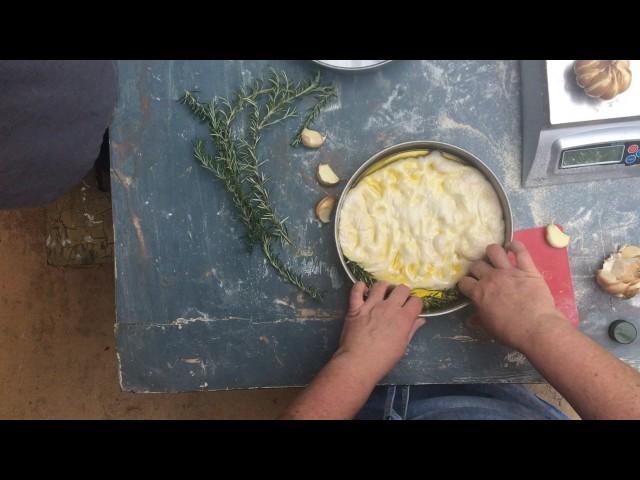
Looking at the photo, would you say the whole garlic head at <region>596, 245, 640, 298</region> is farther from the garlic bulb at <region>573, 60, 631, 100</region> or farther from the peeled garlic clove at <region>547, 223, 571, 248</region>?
the garlic bulb at <region>573, 60, 631, 100</region>

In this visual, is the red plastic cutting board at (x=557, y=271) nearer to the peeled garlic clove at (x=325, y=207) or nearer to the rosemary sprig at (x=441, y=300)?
the rosemary sprig at (x=441, y=300)

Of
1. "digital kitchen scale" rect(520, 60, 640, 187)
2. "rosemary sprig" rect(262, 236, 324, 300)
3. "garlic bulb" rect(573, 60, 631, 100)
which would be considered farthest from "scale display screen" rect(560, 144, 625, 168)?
"rosemary sprig" rect(262, 236, 324, 300)

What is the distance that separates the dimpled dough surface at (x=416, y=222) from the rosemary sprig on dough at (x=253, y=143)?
22 centimetres

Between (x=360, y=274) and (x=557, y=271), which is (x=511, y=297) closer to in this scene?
(x=557, y=271)

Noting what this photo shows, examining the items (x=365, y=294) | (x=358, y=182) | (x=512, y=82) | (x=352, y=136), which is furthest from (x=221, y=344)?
(x=512, y=82)

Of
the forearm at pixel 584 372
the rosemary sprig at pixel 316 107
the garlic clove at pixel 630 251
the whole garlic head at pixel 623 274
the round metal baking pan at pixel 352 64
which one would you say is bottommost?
the forearm at pixel 584 372

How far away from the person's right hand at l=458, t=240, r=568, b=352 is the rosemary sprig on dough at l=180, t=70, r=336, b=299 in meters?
0.46

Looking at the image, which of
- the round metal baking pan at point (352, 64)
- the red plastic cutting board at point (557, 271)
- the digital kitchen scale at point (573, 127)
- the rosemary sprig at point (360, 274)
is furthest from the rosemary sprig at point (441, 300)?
the round metal baking pan at point (352, 64)

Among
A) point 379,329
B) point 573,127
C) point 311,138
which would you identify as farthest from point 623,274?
point 311,138

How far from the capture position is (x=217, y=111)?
4.84 ft

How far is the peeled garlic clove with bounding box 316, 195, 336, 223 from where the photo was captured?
57.7 inches

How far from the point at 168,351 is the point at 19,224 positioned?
4.09 ft

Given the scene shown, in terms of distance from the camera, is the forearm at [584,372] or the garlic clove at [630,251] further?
the garlic clove at [630,251]

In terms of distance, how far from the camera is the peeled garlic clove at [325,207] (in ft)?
4.81
